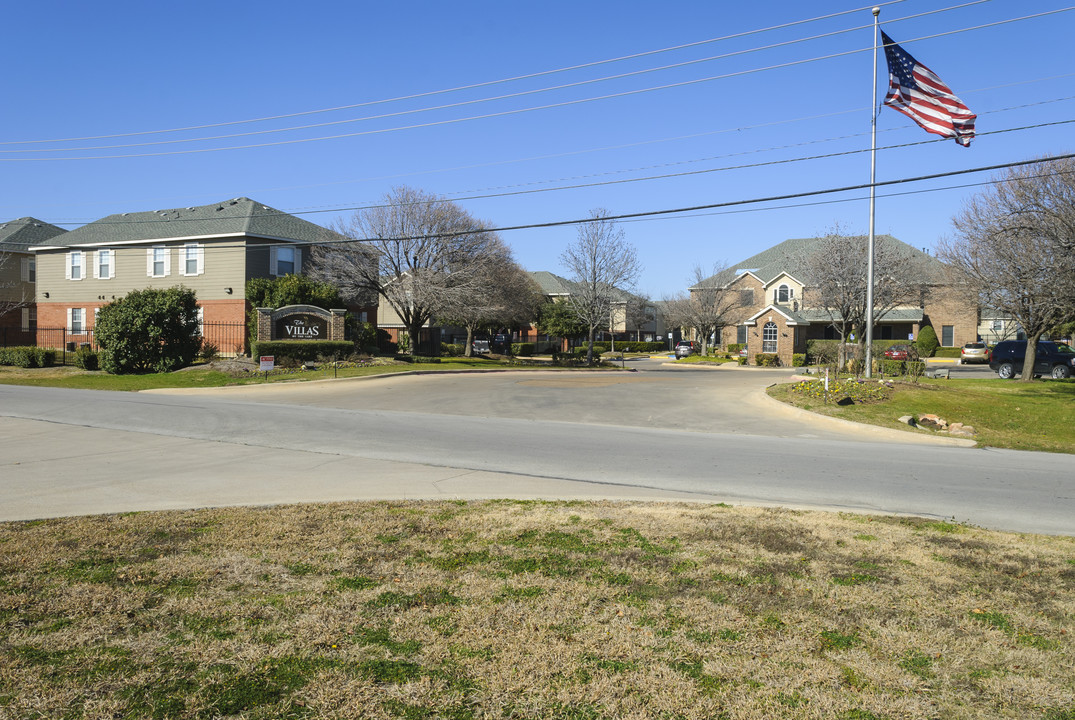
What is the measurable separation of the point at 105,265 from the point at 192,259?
636 cm

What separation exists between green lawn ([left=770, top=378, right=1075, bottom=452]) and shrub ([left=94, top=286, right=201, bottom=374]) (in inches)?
959

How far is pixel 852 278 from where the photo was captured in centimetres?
3578

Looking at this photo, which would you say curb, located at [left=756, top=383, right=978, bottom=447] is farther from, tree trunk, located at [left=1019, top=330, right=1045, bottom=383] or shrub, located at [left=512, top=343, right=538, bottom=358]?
shrub, located at [left=512, top=343, right=538, bottom=358]

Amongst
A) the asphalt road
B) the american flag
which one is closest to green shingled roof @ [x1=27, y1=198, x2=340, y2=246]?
the asphalt road

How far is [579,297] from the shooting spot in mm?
46594

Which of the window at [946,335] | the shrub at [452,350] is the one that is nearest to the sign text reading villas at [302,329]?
the shrub at [452,350]

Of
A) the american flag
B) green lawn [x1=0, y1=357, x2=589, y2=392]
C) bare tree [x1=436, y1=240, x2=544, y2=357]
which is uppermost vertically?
the american flag

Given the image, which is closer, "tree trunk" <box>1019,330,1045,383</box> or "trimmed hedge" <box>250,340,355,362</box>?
"tree trunk" <box>1019,330,1045,383</box>

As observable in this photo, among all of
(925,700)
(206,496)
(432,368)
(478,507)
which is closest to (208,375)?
(432,368)

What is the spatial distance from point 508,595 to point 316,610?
1.36m

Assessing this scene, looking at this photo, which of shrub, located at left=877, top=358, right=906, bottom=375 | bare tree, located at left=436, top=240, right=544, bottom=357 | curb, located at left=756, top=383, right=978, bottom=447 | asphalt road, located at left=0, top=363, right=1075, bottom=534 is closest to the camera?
asphalt road, located at left=0, top=363, right=1075, bottom=534

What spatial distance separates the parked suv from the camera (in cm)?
3116

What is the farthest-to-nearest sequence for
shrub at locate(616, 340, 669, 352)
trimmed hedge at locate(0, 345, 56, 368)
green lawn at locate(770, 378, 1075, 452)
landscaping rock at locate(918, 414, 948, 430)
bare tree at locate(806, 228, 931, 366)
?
shrub at locate(616, 340, 669, 352) < bare tree at locate(806, 228, 931, 366) < trimmed hedge at locate(0, 345, 56, 368) < landscaping rock at locate(918, 414, 948, 430) < green lawn at locate(770, 378, 1075, 452)

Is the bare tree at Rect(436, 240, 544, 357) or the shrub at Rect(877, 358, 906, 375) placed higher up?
the bare tree at Rect(436, 240, 544, 357)
